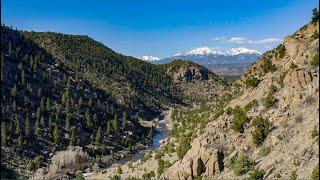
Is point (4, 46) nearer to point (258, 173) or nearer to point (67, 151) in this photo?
point (67, 151)

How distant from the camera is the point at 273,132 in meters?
58.8

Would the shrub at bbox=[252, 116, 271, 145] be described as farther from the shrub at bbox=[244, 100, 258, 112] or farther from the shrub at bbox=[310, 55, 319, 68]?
the shrub at bbox=[310, 55, 319, 68]

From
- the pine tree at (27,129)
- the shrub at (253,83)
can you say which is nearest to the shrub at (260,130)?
the shrub at (253,83)

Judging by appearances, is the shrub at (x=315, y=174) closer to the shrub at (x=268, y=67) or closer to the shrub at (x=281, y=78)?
the shrub at (x=281, y=78)

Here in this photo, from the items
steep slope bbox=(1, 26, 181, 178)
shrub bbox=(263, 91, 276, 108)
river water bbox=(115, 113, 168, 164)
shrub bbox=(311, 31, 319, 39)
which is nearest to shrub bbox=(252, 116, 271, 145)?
shrub bbox=(263, 91, 276, 108)

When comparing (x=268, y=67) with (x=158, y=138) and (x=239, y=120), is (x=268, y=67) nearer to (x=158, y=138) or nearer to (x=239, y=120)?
(x=239, y=120)

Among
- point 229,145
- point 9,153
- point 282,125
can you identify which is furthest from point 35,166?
point 282,125

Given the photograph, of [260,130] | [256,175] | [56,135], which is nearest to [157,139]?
[56,135]

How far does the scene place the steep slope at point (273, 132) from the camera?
51.3 m

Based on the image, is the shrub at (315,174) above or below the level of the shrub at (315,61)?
below

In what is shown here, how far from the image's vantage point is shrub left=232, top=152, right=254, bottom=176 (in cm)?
5373

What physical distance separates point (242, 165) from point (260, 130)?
7297mm

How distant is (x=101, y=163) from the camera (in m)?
114

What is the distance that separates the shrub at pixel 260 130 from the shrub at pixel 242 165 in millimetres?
3521
